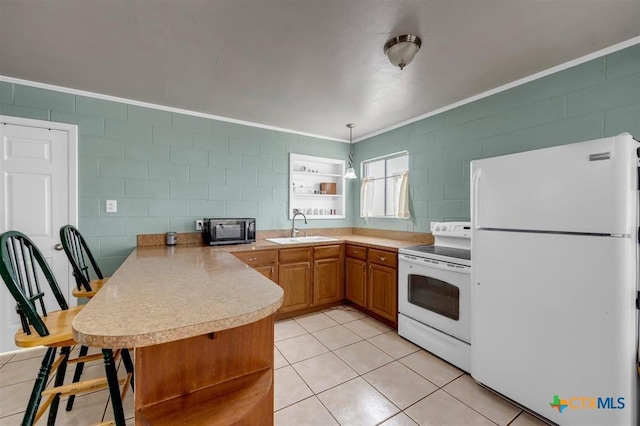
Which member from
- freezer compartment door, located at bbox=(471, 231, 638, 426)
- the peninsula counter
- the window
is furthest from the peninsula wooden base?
the window

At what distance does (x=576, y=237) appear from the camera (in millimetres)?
1440

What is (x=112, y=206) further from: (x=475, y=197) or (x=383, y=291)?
(x=475, y=197)

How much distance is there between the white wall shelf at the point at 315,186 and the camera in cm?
385

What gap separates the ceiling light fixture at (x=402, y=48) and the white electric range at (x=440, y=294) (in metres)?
1.54

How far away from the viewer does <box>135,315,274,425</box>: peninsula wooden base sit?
874 mm

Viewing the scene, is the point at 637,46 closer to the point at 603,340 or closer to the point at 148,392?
the point at 603,340

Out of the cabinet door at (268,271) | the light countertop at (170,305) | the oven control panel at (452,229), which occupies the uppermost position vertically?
the oven control panel at (452,229)

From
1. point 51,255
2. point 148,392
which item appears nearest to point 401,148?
point 148,392

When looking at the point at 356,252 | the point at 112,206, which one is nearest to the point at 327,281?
the point at 356,252

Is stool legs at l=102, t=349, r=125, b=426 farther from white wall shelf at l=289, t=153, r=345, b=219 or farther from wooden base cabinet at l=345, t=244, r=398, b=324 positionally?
white wall shelf at l=289, t=153, r=345, b=219

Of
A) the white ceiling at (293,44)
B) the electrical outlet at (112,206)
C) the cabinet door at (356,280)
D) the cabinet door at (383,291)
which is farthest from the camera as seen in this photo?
the cabinet door at (356,280)

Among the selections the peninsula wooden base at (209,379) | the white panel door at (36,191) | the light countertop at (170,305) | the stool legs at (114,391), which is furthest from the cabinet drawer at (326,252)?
the white panel door at (36,191)

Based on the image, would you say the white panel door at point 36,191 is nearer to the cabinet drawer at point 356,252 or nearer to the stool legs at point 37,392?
the stool legs at point 37,392

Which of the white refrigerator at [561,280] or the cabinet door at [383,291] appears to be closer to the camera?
the white refrigerator at [561,280]
